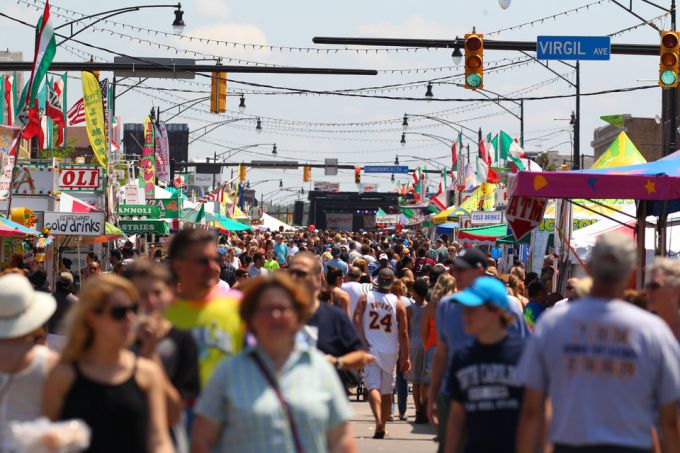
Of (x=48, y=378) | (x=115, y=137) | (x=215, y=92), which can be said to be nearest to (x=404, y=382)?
(x=48, y=378)

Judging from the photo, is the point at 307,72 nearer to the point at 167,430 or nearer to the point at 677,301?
the point at 677,301

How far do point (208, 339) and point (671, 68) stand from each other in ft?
54.5

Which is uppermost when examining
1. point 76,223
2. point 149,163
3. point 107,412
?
point 149,163

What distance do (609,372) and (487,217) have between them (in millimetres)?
31625

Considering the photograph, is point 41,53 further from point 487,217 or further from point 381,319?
point 487,217

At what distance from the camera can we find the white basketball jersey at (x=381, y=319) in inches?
558

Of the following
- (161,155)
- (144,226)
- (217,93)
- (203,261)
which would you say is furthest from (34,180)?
(161,155)

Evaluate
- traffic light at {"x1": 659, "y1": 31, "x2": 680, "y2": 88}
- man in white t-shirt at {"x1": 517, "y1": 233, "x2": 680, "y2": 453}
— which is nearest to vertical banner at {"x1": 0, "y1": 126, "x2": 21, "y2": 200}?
traffic light at {"x1": 659, "y1": 31, "x2": 680, "y2": 88}

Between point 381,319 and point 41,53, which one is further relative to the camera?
point 41,53

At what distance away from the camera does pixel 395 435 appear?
46.9 feet

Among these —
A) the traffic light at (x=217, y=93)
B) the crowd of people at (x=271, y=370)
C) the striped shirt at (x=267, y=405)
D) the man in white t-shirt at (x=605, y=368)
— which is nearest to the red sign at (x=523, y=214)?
the traffic light at (x=217, y=93)

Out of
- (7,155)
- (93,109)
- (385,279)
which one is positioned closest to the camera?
(385,279)

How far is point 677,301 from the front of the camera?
763 centimetres

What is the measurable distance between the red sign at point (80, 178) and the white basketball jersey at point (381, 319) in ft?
53.0
